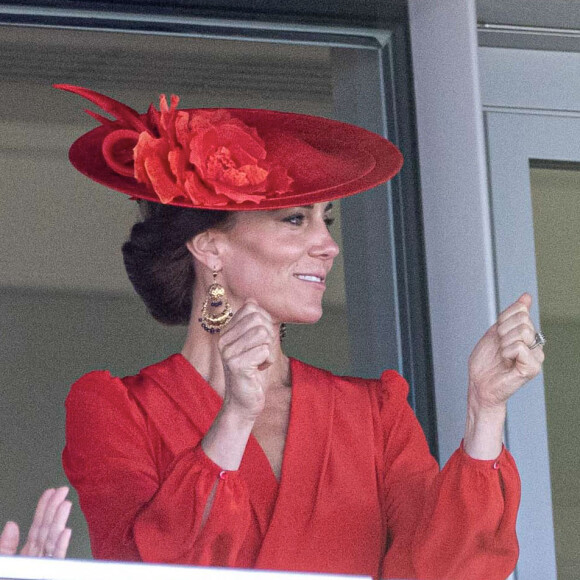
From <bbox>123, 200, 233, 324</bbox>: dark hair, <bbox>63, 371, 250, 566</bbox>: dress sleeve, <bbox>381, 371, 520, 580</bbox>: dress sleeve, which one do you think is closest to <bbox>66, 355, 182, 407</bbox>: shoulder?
<bbox>63, 371, 250, 566</bbox>: dress sleeve

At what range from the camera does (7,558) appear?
45.7 inches

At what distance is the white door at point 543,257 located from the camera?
2158 millimetres

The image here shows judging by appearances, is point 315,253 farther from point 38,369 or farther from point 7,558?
point 7,558

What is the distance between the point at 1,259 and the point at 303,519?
0.65 m

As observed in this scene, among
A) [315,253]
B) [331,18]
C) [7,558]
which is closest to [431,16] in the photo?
[331,18]

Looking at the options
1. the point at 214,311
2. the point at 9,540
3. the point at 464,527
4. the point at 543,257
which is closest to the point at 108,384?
the point at 214,311

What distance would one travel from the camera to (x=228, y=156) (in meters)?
1.76

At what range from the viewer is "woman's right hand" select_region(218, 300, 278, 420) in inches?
59.3

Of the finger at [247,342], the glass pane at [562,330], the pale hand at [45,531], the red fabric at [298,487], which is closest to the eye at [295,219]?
the red fabric at [298,487]

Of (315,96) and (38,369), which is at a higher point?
(315,96)

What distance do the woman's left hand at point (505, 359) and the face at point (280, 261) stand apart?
10.5 inches

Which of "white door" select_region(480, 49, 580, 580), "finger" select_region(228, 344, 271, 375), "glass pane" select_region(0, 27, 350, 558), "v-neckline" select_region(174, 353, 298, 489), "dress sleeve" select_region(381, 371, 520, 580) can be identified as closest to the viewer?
"finger" select_region(228, 344, 271, 375)

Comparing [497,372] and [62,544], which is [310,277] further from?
[62,544]

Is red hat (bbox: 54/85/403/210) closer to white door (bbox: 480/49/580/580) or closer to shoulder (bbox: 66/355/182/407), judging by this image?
shoulder (bbox: 66/355/182/407)
